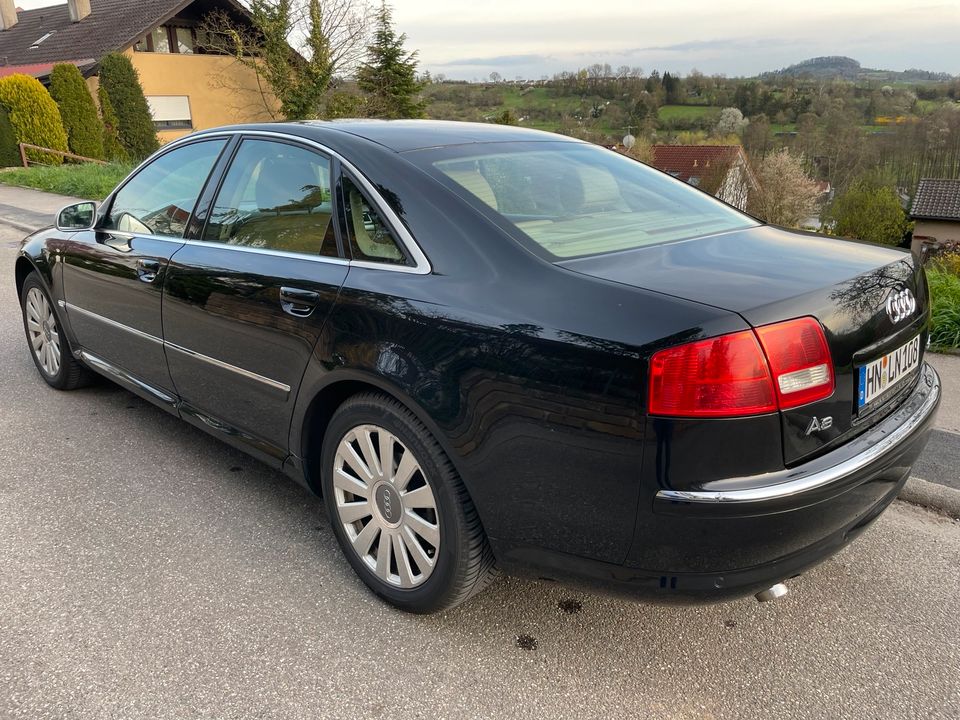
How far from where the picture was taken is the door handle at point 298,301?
8.71 feet

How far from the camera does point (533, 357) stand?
203 centimetres

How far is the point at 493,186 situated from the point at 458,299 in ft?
1.95

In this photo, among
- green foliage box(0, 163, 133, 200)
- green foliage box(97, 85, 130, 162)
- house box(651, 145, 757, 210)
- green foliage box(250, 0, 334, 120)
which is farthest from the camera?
house box(651, 145, 757, 210)

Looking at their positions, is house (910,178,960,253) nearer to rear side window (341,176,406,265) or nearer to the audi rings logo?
the audi rings logo

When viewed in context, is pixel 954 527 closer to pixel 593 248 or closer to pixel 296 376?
pixel 593 248

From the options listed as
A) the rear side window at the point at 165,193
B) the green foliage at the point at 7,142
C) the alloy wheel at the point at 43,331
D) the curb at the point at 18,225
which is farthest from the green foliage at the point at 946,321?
the green foliage at the point at 7,142

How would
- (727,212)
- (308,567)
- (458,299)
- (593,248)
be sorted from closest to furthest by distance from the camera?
(458,299)
(593,248)
(308,567)
(727,212)

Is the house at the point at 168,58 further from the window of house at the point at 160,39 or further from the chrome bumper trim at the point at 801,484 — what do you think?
the chrome bumper trim at the point at 801,484

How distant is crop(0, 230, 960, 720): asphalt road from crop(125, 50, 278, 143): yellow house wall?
3136 cm

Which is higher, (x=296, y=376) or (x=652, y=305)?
(x=652, y=305)

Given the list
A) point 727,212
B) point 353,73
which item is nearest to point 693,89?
point 353,73

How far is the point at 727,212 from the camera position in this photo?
307 centimetres

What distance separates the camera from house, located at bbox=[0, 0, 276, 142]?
101 feet

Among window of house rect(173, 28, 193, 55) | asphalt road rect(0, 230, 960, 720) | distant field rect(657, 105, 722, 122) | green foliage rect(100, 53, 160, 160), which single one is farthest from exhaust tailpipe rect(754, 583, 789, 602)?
distant field rect(657, 105, 722, 122)
